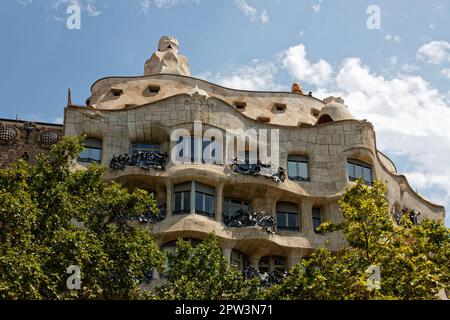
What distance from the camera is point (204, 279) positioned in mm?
23844

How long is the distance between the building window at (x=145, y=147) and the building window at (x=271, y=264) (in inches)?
273

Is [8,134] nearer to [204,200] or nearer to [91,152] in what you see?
[91,152]

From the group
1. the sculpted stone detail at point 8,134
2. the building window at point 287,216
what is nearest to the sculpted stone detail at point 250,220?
the building window at point 287,216

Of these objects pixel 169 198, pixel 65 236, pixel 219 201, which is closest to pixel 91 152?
pixel 169 198

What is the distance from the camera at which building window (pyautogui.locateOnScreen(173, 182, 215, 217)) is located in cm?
3203

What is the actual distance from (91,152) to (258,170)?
7.47 m

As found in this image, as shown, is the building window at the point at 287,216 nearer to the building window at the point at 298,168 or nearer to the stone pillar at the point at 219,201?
the building window at the point at 298,168

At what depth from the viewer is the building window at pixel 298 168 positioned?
35.2 m

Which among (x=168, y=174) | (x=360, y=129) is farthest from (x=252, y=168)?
(x=360, y=129)

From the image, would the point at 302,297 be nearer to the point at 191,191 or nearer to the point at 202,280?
the point at 202,280
